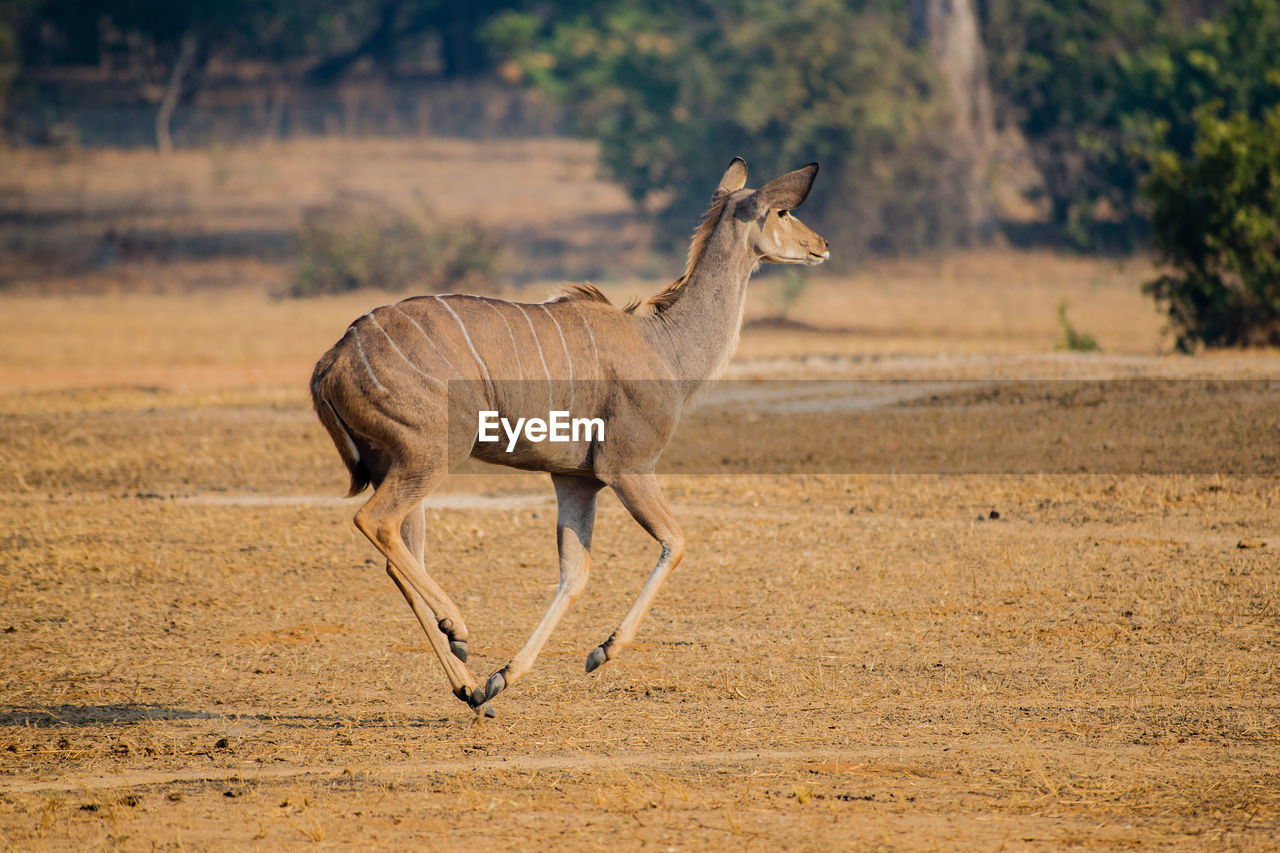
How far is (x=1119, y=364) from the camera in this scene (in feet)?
54.9

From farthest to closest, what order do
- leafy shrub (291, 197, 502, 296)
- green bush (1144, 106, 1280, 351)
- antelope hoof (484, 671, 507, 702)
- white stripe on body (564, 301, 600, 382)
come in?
leafy shrub (291, 197, 502, 296)
green bush (1144, 106, 1280, 351)
white stripe on body (564, 301, 600, 382)
antelope hoof (484, 671, 507, 702)

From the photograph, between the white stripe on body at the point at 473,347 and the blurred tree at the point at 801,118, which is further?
the blurred tree at the point at 801,118

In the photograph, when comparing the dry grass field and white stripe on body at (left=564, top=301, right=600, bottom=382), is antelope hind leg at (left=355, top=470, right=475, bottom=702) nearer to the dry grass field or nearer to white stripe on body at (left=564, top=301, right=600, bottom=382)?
the dry grass field

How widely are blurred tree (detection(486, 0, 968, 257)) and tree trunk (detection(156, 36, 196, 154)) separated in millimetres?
14153

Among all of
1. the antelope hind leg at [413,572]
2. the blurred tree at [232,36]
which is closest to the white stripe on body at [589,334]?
the antelope hind leg at [413,572]

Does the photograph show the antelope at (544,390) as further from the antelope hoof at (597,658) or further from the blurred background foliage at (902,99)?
the blurred background foliage at (902,99)

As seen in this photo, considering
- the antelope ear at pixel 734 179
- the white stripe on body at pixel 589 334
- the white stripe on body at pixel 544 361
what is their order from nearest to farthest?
the white stripe on body at pixel 544 361
the white stripe on body at pixel 589 334
the antelope ear at pixel 734 179

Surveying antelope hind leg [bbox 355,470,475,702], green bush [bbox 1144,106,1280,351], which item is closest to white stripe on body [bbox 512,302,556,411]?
antelope hind leg [bbox 355,470,475,702]

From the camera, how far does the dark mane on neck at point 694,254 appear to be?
24.4 ft

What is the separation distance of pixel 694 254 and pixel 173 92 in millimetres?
43876

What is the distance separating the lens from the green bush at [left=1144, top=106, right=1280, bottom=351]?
17.5 metres

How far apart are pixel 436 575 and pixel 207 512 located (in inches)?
105

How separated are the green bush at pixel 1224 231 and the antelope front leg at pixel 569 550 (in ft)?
41.7

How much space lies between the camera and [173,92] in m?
47.8
